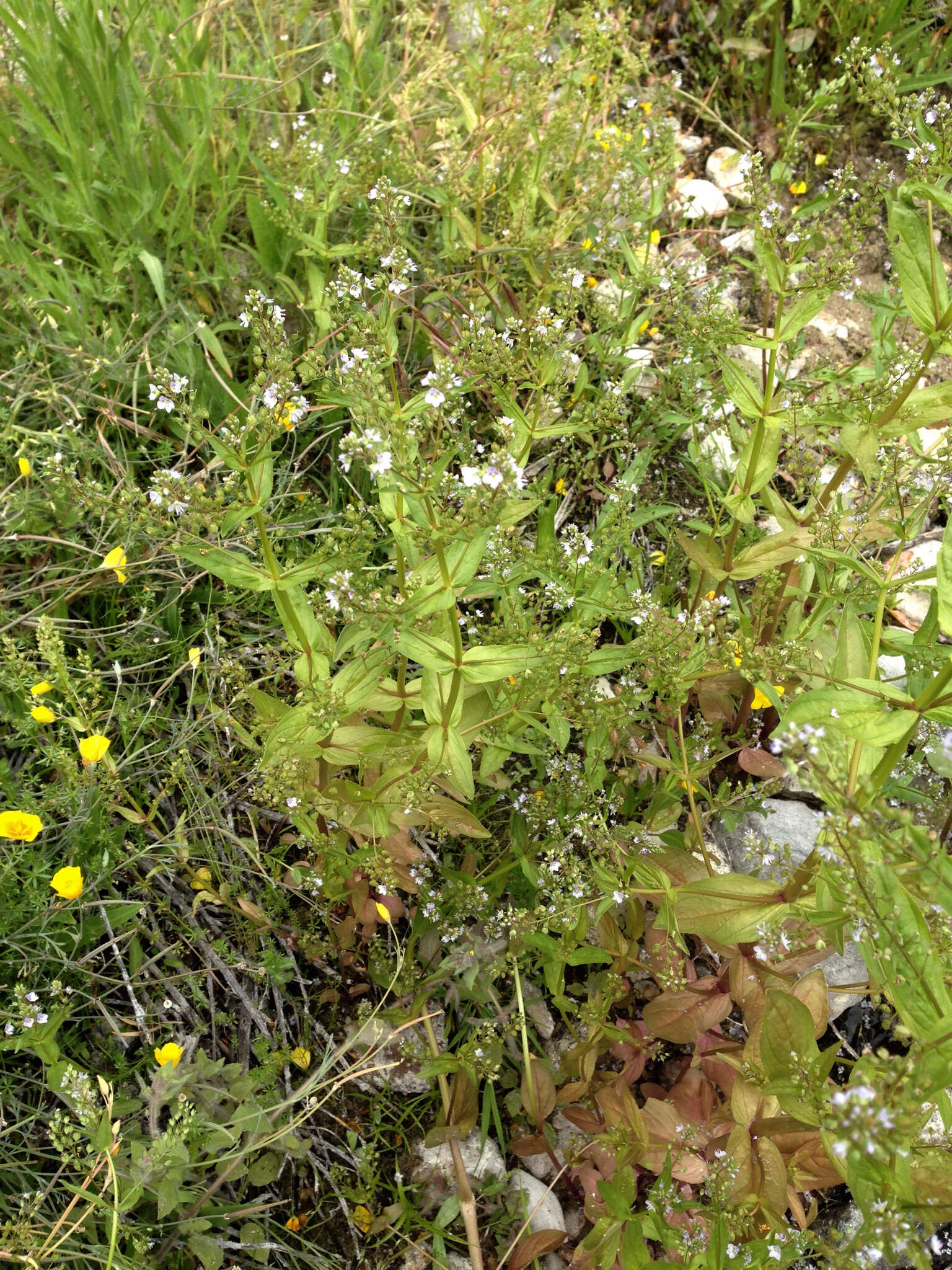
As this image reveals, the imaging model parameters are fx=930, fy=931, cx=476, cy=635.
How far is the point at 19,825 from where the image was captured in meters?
2.63

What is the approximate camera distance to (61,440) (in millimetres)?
3475

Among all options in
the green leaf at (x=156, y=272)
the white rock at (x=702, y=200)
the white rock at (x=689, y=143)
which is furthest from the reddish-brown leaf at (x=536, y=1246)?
the white rock at (x=689, y=143)

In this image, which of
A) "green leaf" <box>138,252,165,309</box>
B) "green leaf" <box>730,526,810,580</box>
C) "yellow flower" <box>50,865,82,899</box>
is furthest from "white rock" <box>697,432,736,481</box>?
"yellow flower" <box>50,865,82,899</box>

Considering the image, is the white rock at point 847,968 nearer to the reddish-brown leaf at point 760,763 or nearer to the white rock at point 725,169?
the reddish-brown leaf at point 760,763

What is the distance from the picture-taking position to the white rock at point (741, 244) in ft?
15.7

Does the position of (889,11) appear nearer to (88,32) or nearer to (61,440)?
(88,32)

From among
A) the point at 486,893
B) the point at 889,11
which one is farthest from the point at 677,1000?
the point at 889,11

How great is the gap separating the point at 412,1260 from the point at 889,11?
5953 mm

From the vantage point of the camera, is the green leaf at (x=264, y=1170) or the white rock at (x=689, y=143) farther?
the white rock at (x=689, y=143)

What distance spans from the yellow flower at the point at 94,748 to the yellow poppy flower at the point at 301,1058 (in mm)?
1078

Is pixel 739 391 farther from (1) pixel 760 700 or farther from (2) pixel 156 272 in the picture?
(2) pixel 156 272

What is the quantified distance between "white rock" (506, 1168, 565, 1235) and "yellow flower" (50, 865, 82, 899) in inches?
62.1

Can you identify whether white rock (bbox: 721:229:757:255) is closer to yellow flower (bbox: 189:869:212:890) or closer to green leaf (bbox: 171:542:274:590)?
green leaf (bbox: 171:542:274:590)

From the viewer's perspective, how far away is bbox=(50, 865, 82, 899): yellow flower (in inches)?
101
